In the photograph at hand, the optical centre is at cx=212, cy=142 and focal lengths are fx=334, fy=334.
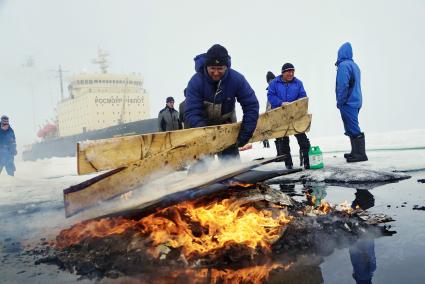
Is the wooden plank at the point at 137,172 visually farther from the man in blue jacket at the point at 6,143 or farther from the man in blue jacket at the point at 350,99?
the man in blue jacket at the point at 6,143

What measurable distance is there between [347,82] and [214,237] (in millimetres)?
5545

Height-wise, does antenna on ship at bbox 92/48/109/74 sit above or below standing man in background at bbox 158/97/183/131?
above

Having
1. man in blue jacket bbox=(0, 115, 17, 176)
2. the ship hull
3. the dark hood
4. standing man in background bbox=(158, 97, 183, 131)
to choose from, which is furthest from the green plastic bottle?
the ship hull

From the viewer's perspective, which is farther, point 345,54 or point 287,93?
point 345,54

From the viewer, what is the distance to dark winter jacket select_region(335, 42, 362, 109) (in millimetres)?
7078

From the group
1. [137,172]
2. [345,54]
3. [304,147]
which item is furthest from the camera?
[345,54]

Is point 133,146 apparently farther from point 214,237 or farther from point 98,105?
point 98,105

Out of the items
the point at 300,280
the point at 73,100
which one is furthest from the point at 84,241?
the point at 73,100

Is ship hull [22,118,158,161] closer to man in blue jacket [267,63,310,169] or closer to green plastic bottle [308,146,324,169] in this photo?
man in blue jacket [267,63,310,169]

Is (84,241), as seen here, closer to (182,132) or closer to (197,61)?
(182,132)

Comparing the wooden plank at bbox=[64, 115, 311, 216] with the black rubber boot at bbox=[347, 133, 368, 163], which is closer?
the wooden plank at bbox=[64, 115, 311, 216]

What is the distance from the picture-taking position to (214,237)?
2766 mm

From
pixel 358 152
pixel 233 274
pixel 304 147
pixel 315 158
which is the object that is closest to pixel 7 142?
pixel 304 147

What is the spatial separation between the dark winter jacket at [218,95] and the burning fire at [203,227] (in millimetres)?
1250
